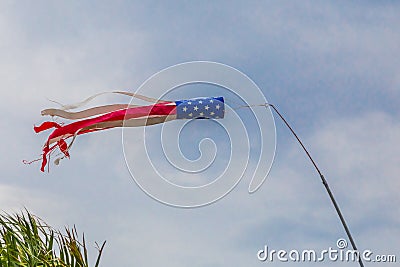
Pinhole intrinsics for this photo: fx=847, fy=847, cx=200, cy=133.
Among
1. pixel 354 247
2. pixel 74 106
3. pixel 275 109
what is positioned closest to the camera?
pixel 354 247

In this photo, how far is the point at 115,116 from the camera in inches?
390

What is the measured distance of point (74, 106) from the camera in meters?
9.62

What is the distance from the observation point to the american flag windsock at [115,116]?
9672 mm

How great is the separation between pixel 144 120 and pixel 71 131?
0.86 m

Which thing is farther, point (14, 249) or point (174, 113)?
point (174, 113)

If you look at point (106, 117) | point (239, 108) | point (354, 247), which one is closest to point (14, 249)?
point (106, 117)

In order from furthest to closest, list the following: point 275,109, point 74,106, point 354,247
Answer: point 74,106 < point 275,109 < point 354,247

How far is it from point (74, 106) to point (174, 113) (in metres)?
1.14

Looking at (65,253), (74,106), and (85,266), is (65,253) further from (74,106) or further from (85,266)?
(74,106)

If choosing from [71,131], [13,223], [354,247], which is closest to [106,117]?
[71,131]

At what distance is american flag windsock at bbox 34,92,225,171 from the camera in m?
9.67

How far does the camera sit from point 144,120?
9891 mm

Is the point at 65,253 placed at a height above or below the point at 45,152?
below

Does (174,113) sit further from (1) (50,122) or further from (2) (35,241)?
(2) (35,241)
